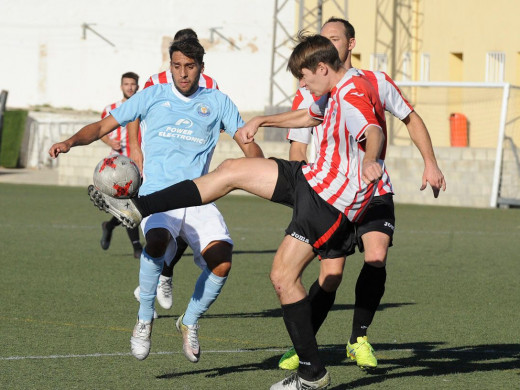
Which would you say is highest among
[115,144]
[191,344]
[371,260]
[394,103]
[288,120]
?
[394,103]

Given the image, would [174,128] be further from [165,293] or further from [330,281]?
[165,293]

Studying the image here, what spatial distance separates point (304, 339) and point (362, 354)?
69 cm

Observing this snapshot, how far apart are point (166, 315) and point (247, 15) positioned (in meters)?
34.1

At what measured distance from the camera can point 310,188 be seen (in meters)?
5.81

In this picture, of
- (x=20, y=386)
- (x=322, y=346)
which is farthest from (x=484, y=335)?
(x=20, y=386)

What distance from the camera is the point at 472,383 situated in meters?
6.22

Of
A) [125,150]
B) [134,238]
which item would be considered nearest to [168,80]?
[134,238]

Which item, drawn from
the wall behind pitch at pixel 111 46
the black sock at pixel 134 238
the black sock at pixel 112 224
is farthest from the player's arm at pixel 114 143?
the wall behind pitch at pixel 111 46

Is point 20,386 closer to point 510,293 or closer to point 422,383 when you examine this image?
point 422,383

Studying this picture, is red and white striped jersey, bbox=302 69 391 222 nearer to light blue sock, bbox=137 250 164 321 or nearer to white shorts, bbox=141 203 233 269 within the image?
white shorts, bbox=141 203 233 269

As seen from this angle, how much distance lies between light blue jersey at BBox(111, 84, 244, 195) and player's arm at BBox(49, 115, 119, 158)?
0.15 metres

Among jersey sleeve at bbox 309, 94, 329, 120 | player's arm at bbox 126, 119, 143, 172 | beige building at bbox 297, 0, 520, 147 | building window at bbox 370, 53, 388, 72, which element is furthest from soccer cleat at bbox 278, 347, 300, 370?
building window at bbox 370, 53, 388, 72

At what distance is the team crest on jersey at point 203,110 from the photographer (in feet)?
23.8

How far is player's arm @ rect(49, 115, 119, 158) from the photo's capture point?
651 centimetres
